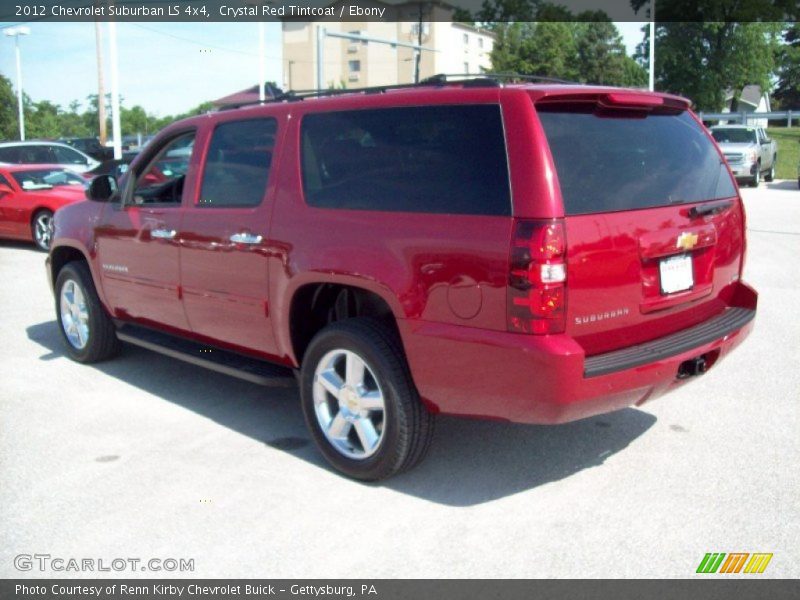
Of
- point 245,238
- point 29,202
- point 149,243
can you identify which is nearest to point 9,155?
point 29,202

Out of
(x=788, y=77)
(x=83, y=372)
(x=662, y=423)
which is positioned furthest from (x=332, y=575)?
(x=788, y=77)

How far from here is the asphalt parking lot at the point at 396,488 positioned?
11.7 feet

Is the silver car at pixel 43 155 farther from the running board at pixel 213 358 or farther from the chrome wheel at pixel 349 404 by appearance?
the chrome wheel at pixel 349 404

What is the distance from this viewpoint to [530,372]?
11.7 ft

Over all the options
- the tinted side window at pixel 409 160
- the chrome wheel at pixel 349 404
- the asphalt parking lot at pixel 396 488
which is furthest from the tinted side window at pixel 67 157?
the chrome wheel at pixel 349 404

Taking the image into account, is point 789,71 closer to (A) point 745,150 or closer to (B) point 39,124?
(A) point 745,150

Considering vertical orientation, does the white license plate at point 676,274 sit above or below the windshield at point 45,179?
below

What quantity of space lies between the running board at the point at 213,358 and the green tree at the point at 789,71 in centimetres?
6089

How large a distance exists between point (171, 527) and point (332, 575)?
34.8 inches

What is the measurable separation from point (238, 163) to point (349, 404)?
1.69m

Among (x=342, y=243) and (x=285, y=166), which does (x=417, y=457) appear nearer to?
(x=342, y=243)

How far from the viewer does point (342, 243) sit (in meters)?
4.22

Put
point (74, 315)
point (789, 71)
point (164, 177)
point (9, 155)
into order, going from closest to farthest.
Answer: point (164, 177), point (74, 315), point (9, 155), point (789, 71)

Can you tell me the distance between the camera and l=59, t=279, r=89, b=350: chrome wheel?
21.4 ft
